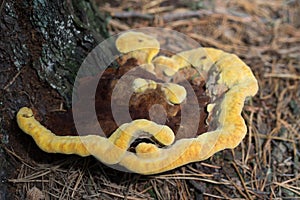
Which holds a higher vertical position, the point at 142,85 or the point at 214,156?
the point at 142,85

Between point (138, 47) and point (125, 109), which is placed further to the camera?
point (138, 47)

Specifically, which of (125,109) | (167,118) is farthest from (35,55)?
(167,118)

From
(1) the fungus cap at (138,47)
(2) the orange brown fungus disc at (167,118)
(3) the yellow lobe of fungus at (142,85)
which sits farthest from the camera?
(1) the fungus cap at (138,47)

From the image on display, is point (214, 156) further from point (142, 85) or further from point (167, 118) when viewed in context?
point (142, 85)

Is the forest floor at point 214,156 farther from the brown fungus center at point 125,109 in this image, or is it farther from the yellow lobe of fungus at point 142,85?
the yellow lobe of fungus at point 142,85

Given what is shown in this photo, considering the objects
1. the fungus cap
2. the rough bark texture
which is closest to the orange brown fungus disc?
the fungus cap

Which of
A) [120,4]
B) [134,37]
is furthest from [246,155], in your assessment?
[120,4]

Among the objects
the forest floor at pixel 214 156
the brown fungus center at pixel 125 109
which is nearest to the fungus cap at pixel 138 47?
the brown fungus center at pixel 125 109
